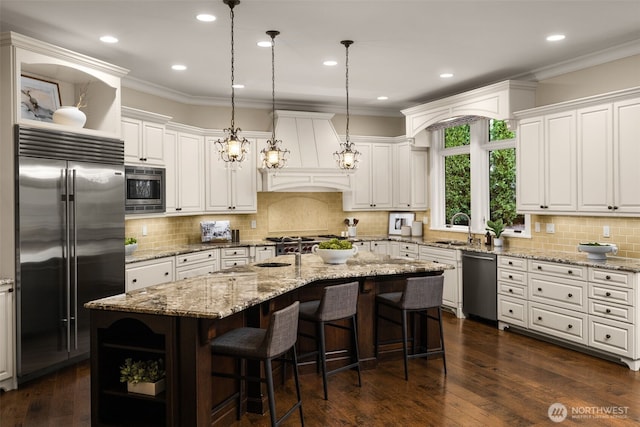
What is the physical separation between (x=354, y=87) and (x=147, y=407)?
4.85 meters

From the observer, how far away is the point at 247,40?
482 cm

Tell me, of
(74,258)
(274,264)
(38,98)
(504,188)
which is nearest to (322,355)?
(274,264)

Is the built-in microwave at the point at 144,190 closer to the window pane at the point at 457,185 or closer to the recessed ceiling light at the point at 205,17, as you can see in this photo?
the recessed ceiling light at the point at 205,17

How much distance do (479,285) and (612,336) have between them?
1742 millimetres

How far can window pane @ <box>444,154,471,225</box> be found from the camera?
749cm

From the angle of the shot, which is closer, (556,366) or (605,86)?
(556,366)

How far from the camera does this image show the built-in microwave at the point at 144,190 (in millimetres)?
5638

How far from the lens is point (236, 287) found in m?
3.64

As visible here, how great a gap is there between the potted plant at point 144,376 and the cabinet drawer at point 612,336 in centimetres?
390

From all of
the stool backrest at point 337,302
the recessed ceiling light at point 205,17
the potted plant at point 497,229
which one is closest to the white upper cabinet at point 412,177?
the potted plant at point 497,229

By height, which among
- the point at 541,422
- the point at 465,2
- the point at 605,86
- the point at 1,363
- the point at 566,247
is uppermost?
the point at 465,2

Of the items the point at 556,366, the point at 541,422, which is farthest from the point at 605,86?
the point at 541,422

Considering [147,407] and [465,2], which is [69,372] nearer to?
[147,407]

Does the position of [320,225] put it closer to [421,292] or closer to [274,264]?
[274,264]
